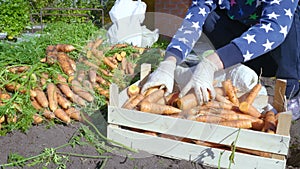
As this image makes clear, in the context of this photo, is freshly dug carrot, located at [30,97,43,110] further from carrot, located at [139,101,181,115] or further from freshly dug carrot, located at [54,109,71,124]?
carrot, located at [139,101,181,115]

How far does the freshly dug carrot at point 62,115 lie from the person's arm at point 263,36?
2.97ft

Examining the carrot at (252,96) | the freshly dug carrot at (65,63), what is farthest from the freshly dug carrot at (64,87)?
the carrot at (252,96)

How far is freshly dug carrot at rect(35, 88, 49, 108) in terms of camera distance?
7.21 ft

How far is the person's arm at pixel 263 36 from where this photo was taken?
1930 millimetres

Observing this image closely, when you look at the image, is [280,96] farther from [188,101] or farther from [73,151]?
[73,151]

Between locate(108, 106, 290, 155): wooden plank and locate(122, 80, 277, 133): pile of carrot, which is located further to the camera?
locate(122, 80, 277, 133): pile of carrot

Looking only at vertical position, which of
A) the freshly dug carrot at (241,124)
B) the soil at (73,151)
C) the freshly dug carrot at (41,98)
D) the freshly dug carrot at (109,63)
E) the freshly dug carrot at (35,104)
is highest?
the freshly dug carrot at (241,124)

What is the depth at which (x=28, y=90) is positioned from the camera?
7.20ft

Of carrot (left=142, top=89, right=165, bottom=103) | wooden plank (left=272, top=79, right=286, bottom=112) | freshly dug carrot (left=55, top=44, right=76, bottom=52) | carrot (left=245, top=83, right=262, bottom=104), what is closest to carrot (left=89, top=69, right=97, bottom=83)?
freshly dug carrot (left=55, top=44, right=76, bottom=52)

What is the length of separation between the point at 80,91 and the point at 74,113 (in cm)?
20

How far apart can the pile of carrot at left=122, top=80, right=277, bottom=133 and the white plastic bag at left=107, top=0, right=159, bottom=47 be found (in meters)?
2.08

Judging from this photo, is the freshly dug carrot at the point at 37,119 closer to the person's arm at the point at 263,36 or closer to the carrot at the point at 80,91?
the carrot at the point at 80,91

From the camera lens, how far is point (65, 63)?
2.54 metres

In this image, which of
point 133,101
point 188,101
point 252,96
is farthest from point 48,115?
point 252,96
